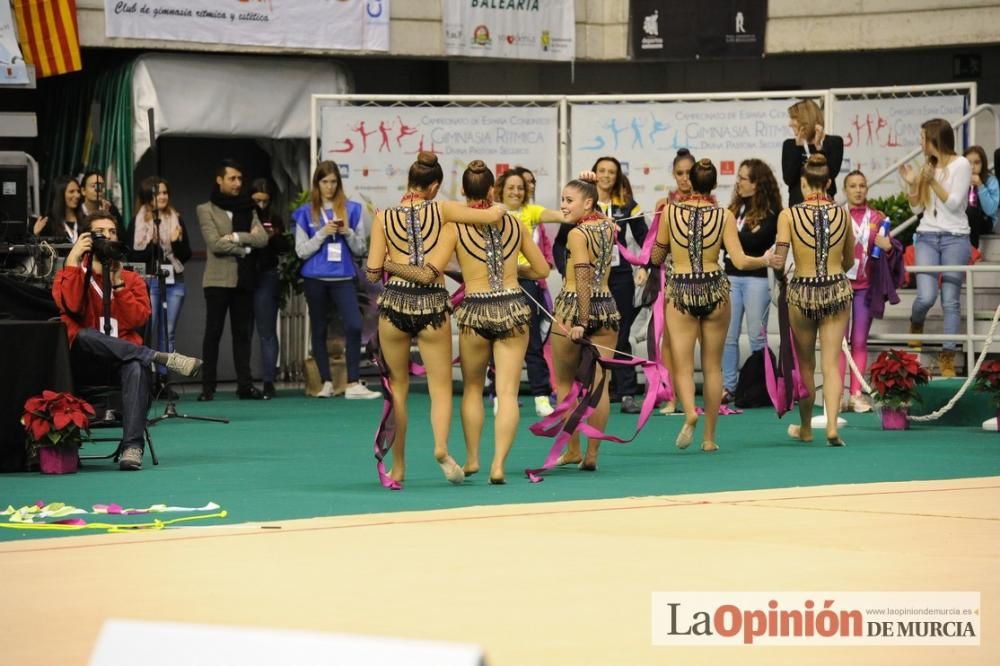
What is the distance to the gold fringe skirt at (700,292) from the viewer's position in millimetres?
11938

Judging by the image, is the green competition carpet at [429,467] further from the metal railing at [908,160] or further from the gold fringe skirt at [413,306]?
the metal railing at [908,160]

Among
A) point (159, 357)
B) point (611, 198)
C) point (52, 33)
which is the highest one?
point (52, 33)

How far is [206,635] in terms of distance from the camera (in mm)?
2887

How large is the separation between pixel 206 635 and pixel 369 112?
49.6 feet

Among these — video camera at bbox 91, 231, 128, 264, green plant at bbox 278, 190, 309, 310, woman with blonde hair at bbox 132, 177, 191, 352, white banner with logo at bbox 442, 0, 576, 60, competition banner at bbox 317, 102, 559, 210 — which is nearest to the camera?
video camera at bbox 91, 231, 128, 264

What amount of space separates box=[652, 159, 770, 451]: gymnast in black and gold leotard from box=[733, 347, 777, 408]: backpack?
3.90m

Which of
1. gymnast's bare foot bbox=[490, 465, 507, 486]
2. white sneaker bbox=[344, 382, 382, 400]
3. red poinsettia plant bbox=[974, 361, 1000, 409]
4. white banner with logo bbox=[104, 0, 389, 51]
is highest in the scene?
white banner with logo bbox=[104, 0, 389, 51]

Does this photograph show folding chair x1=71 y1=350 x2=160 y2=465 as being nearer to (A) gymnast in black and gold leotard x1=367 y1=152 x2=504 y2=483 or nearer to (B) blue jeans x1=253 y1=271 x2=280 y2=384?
(A) gymnast in black and gold leotard x1=367 y1=152 x2=504 y2=483

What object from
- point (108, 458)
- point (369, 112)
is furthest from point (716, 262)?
point (369, 112)

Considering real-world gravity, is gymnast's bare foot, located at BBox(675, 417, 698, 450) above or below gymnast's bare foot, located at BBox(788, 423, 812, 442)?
above

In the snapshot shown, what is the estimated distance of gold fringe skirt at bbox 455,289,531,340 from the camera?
9.91m

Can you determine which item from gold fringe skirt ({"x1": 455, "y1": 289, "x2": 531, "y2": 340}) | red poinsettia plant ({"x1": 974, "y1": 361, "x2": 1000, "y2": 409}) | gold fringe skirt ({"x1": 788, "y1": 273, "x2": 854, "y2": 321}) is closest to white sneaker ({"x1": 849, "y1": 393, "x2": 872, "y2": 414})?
red poinsettia plant ({"x1": 974, "y1": 361, "x2": 1000, "y2": 409})

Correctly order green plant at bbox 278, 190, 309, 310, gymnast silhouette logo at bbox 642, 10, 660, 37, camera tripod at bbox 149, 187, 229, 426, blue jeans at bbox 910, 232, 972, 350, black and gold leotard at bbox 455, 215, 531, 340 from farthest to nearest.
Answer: gymnast silhouette logo at bbox 642, 10, 660, 37 → green plant at bbox 278, 190, 309, 310 → blue jeans at bbox 910, 232, 972, 350 → camera tripod at bbox 149, 187, 229, 426 → black and gold leotard at bbox 455, 215, 531, 340

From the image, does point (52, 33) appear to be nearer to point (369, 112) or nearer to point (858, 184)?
point (369, 112)
